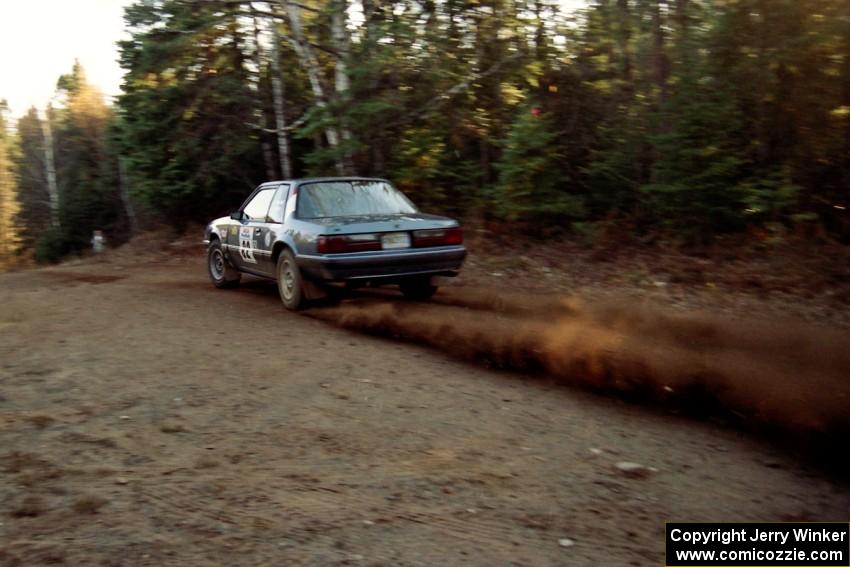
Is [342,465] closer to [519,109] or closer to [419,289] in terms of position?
[419,289]

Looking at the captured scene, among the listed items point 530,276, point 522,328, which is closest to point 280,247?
point 522,328

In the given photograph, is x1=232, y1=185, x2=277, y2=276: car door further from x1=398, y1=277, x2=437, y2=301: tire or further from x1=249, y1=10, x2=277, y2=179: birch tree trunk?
x1=249, y1=10, x2=277, y2=179: birch tree trunk

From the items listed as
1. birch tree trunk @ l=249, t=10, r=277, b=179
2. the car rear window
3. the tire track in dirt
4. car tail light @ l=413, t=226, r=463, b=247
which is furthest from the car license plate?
birch tree trunk @ l=249, t=10, r=277, b=179

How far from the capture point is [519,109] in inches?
599

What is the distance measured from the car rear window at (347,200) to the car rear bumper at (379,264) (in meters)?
0.71

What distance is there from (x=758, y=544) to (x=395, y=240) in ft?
18.3

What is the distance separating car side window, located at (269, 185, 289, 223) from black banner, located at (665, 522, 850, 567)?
264 inches

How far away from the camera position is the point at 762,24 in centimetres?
1112

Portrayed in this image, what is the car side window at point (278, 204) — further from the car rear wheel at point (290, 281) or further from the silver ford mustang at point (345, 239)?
the car rear wheel at point (290, 281)

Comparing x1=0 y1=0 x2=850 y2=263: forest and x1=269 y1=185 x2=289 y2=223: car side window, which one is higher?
x1=0 y1=0 x2=850 y2=263: forest

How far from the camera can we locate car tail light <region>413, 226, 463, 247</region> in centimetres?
855

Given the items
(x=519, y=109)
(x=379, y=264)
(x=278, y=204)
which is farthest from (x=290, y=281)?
(x=519, y=109)

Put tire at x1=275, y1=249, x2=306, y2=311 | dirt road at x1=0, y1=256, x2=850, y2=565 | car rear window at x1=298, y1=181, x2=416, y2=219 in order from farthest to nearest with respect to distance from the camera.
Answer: car rear window at x1=298, y1=181, x2=416, y2=219 → tire at x1=275, y1=249, x2=306, y2=311 → dirt road at x1=0, y1=256, x2=850, y2=565

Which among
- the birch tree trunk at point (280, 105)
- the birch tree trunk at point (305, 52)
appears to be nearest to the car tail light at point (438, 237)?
the birch tree trunk at point (305, 52)
